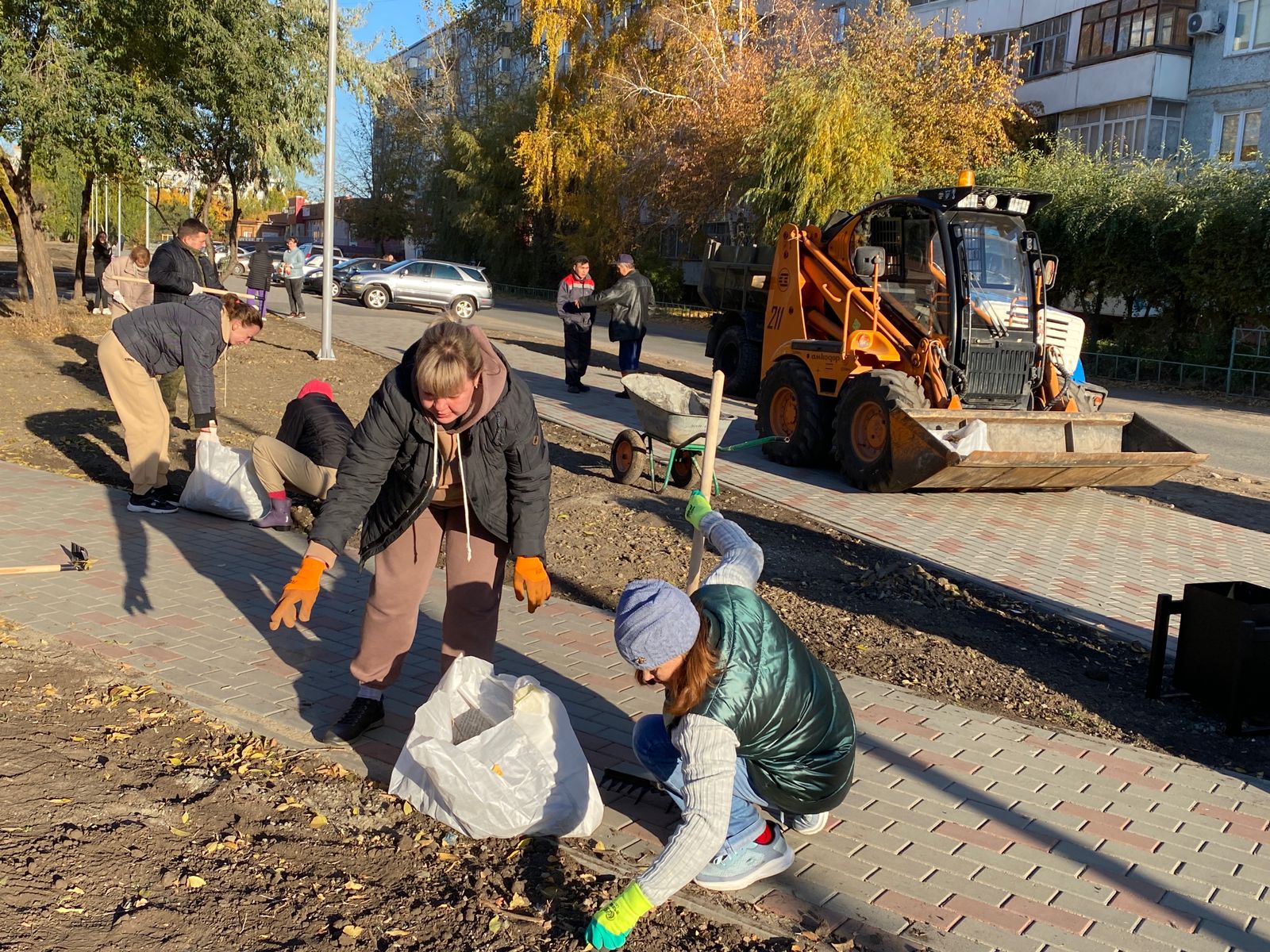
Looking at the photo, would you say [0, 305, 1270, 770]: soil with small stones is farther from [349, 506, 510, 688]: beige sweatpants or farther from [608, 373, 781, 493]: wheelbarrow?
[349, 506, 510, 688]: beige sweatpants

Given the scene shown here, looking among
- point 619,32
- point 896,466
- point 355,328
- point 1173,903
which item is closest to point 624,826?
point 1173,903

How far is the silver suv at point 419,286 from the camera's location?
30.5 m

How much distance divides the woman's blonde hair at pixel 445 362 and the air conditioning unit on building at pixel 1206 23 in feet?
103

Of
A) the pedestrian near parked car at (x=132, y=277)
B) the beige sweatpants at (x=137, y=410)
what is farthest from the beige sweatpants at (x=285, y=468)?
the pedestrian near parked car at (x=132, y=277)

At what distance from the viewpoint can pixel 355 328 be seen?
22.8m

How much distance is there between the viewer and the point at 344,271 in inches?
1277

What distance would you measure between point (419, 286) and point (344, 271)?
300cm

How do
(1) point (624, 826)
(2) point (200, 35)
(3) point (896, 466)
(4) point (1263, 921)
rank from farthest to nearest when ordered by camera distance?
(2) point (200, 35), (3) point (896, 466), (1) point (624, 826), (4) point (1263, 921)

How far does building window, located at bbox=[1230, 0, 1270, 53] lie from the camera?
28.0m

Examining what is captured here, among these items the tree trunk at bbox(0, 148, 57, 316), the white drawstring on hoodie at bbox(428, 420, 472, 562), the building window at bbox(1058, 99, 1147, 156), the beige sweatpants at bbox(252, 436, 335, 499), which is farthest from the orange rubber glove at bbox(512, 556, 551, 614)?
the building window at bbox(1058, 99, 1147, 156)

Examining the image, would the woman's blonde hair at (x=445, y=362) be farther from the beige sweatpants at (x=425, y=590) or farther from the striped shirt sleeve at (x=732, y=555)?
the striped shirt sleeve at (x=732, y=555)

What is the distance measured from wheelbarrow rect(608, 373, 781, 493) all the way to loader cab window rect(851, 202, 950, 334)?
7.10ft

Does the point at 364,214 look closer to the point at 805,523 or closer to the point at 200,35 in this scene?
the point at 200,35

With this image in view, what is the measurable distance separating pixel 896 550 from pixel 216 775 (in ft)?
17.3
